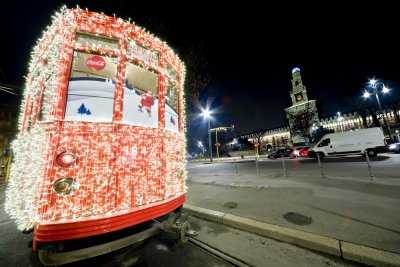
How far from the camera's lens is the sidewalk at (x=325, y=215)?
253 centimetres

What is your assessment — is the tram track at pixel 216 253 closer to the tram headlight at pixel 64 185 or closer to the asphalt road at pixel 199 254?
the asphalt road at pixel 199 254

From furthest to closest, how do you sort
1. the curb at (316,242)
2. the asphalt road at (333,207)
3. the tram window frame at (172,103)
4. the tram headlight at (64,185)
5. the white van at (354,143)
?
the white van at (354,143) < the tram window frame at (172,103) < the asphalt road at (333,207) < the curb at (316,242) < the tram headlight at (64,185)

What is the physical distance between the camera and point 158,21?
884 cm

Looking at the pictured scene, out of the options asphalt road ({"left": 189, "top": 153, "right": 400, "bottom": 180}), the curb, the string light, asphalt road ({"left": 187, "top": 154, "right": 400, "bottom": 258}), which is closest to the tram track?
the string light

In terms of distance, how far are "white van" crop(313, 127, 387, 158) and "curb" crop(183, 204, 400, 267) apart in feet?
57.1

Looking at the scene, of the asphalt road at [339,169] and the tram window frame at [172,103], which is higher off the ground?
the tram window frame at [172,103]

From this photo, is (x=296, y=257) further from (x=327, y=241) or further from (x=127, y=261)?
(x=127, y=261)

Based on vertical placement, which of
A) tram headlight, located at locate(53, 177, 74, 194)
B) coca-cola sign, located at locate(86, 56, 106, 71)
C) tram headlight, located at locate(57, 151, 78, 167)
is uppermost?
coca-cola sign, located at locate(86, 56, 106, 71)

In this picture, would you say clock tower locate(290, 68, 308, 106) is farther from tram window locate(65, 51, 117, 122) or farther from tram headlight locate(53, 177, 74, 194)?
tram headlight locate(53, 177, 74, 194)

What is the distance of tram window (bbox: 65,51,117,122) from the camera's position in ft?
8.21

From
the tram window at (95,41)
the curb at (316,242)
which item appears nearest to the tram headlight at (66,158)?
the tram window at (95,41)

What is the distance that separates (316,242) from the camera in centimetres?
270

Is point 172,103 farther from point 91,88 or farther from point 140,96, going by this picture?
point 91,88

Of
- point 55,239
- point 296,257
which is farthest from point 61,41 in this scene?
point 296,257
